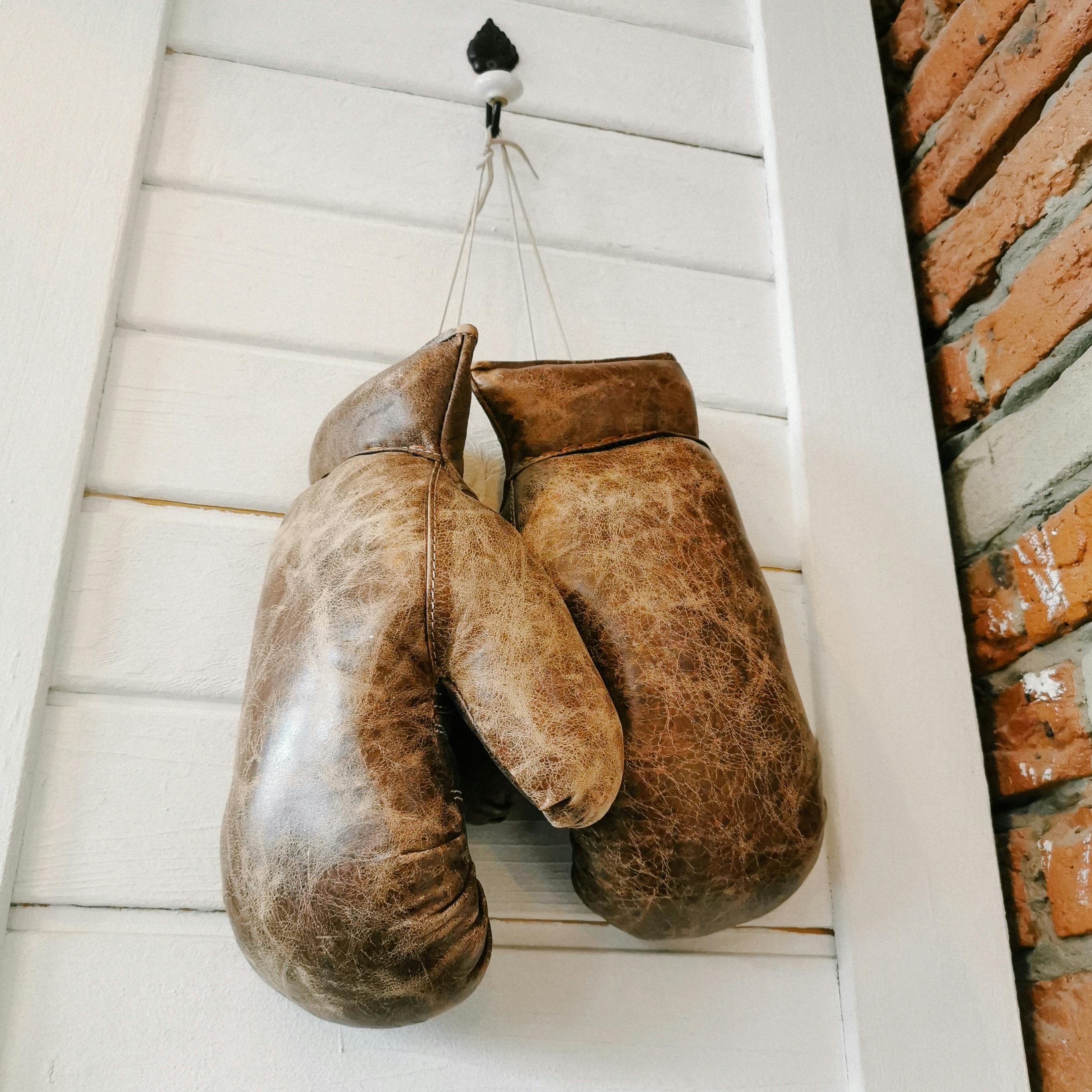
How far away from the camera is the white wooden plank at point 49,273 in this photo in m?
0.72

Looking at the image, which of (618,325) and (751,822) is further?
(618,325)

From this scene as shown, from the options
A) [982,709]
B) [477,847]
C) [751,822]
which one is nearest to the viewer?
[751,822]

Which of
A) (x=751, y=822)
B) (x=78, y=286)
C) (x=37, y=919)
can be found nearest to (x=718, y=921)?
(x=751, y=822)

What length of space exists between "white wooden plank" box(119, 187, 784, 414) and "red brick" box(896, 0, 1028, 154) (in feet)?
0.91

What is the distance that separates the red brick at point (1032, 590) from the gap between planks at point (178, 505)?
0.64m

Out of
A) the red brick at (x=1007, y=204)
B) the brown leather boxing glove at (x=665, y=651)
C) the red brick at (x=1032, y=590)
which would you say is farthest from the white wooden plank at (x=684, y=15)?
the red brick at (x=1032, y=590)

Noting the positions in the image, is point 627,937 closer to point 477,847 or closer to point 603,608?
point 477,847

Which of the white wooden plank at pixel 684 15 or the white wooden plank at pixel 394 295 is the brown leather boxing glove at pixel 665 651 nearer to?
the white wooden plank at pixel 394 295

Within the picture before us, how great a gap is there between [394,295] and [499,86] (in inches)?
8.7

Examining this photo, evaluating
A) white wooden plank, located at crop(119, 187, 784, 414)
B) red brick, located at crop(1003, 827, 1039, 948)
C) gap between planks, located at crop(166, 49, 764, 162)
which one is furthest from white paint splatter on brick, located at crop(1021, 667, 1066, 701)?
gap between planks, located at crop(166, 49, 764, 162)

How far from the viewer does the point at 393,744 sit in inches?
22.0

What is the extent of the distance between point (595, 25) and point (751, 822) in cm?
84

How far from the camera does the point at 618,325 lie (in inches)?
36.6

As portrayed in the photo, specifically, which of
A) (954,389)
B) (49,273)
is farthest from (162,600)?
(954,389)
